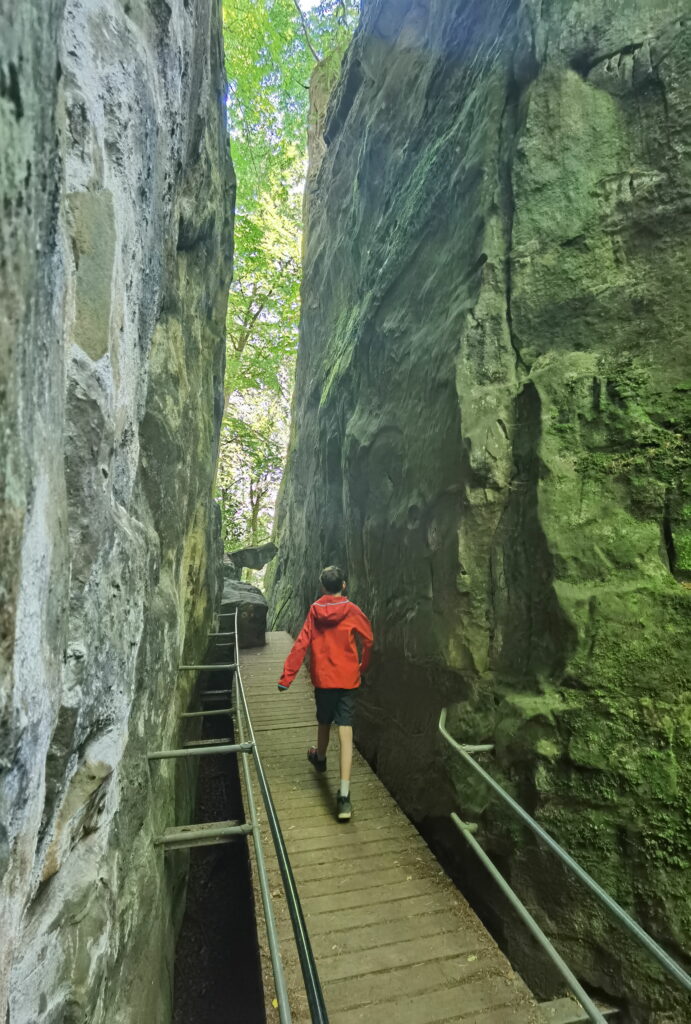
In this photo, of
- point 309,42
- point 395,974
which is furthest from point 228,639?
point 309,42

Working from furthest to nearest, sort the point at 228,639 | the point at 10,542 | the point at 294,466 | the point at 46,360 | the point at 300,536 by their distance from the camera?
the point at 294,466 → the point at 300,536 → the point at 228,639 → the point at 46,360 → the point at 10,542

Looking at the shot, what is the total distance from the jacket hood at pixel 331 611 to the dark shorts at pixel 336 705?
0.60 m

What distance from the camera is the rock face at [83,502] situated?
1.20m

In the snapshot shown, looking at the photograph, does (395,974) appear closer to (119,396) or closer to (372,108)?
(119,396)

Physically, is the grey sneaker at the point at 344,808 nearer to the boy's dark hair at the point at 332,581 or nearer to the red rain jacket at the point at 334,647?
the red rain jacket at the point at 334,647

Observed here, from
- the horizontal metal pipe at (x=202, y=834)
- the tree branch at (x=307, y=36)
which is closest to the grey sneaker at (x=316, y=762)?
the horizontal metal pipe at (x=202, y=834)

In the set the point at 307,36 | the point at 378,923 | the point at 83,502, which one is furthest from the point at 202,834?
the point at 307,36

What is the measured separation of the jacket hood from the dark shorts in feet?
1.98

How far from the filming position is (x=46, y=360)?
4.40 ft

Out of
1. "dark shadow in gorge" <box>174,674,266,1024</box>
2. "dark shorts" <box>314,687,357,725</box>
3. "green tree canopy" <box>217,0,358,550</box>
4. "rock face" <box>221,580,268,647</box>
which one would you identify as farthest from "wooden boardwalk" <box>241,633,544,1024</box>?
"green tree canopy" <box>217,0,358,550</box>

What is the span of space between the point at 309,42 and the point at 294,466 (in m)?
10.3

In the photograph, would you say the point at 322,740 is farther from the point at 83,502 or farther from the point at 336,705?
the point at 83,502

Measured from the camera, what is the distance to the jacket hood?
4.83 m

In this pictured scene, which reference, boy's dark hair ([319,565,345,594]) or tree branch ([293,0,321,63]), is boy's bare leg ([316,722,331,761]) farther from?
tree branch ([293,0,321,63])
